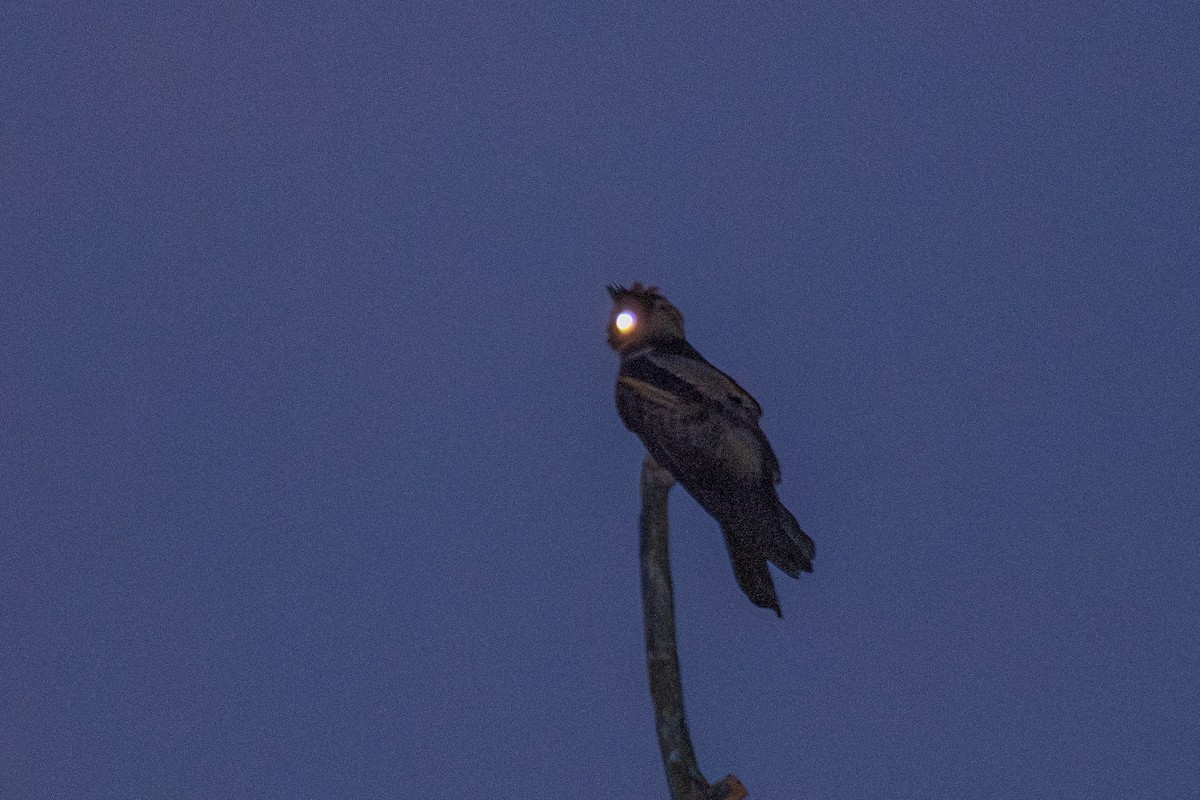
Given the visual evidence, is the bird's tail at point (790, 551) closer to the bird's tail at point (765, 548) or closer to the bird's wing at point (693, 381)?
the bird's tail at point (765, 548)

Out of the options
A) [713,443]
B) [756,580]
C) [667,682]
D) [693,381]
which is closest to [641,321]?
[693,381]

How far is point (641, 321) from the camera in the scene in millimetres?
10383

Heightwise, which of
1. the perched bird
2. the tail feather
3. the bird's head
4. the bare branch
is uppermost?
the bird's head

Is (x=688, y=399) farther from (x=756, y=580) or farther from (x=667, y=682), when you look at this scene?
(x=667, y=682)

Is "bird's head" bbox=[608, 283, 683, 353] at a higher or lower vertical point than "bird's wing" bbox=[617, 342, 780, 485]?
higher

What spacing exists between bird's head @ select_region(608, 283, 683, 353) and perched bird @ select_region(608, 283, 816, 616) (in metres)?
0.01

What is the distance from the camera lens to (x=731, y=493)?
8.61 meters

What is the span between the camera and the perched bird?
8.35 m

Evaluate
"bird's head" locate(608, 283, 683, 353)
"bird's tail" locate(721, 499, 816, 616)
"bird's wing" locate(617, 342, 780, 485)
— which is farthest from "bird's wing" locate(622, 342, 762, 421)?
"bird's tail" locate(721, 499, 816, 616)

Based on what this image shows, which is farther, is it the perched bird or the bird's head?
the bird's head

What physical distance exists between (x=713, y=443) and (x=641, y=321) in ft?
5.88

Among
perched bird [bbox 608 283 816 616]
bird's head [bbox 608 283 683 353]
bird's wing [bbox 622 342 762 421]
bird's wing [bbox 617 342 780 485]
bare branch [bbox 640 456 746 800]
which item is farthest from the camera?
bird's head [bbox 608 283 683 353]

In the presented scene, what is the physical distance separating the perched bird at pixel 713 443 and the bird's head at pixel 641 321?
0.01 meters

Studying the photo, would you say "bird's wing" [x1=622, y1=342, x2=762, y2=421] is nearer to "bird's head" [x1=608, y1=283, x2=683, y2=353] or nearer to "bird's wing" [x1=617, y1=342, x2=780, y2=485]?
"bird's wing" [x1=617, y1=342, x2=780, y2=485]
